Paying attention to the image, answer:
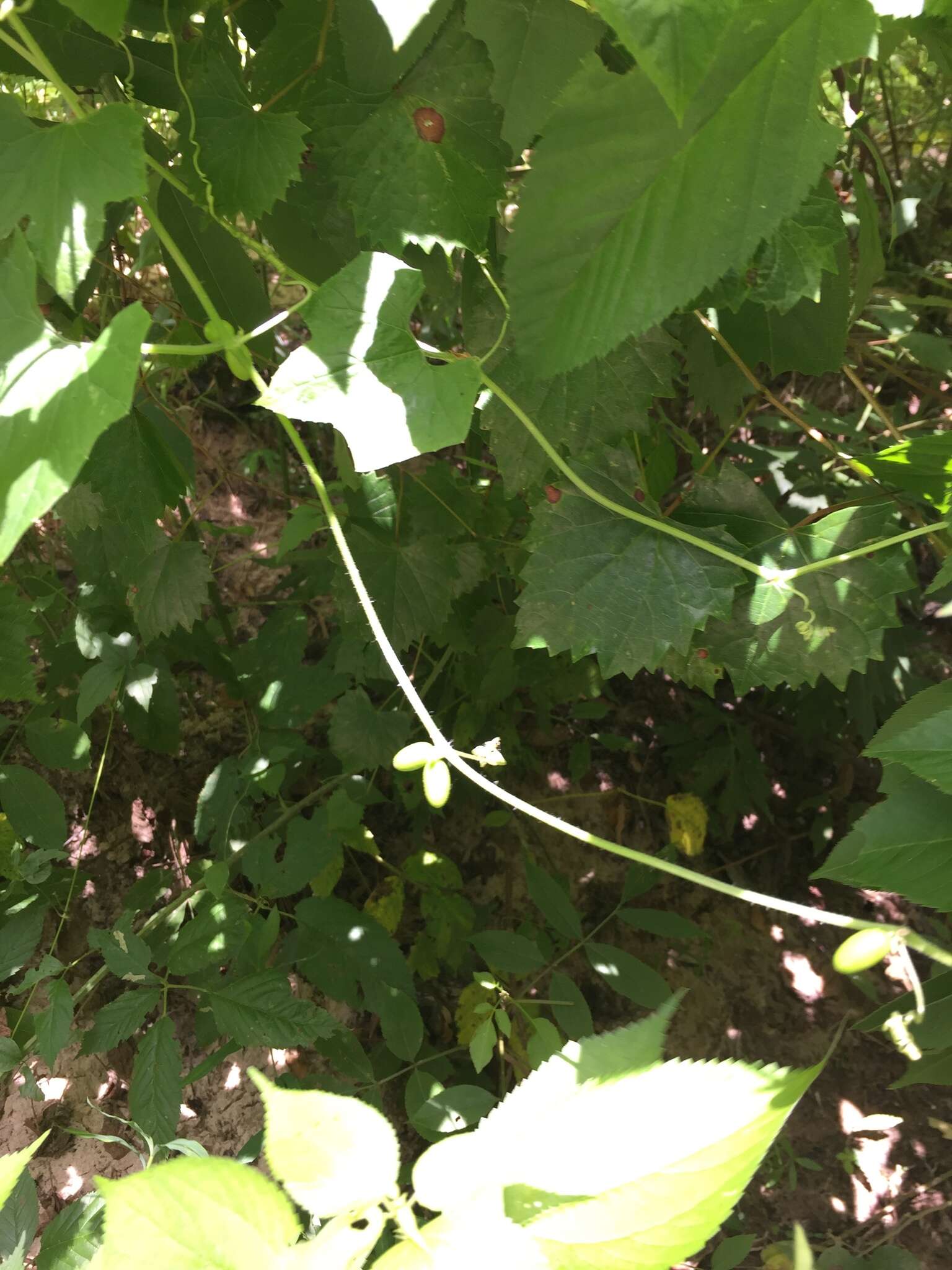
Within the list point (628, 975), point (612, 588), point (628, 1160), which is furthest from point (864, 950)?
point (628, 975)

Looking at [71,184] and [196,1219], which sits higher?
[71,184]

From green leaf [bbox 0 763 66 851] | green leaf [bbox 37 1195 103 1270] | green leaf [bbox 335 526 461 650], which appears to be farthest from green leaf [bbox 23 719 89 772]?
green leaf [bbox 37 1195 103 1270]

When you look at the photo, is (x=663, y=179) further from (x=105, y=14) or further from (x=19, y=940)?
(x=19, y=940)

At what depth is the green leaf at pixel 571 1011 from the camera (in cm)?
139

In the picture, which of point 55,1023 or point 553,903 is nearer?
point 55,1023

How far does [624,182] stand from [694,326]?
405mm

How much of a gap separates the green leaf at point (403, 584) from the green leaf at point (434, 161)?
1.60ft

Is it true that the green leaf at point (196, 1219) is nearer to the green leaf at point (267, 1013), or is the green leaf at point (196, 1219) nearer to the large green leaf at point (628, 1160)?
the large green leaf at point (628, 1160)

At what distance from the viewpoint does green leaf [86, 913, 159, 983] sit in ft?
3.53

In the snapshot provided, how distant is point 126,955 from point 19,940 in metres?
0.17

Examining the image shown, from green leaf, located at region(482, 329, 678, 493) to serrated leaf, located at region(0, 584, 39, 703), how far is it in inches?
26.6

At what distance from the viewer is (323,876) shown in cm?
158

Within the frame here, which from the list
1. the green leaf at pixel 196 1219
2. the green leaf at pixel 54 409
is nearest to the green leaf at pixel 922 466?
the green leaf at pixel 54 409

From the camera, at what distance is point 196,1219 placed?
400 mm
